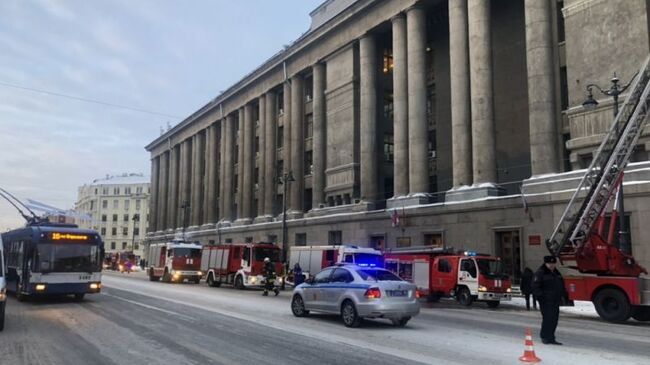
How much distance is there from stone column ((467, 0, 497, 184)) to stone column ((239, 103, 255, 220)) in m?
31.3

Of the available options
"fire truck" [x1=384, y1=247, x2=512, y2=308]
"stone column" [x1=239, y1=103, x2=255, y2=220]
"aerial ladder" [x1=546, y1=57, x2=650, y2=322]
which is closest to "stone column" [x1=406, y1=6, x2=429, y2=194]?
"fire truck" [x1=384, y1=247, x2=512, y2=308]

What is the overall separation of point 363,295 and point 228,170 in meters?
52.7

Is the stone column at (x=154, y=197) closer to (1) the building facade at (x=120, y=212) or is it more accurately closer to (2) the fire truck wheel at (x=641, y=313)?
(1) the building facade at (x=120, y=212)

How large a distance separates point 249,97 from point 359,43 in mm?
19708

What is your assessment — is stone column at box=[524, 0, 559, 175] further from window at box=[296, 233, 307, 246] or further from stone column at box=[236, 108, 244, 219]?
stone column at box=[236, 108, 244, 219]

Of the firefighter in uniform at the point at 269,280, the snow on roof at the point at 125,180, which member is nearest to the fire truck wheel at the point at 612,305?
the firefighter in uniform at the point at 269,280

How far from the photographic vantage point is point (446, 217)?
33281 millimetres

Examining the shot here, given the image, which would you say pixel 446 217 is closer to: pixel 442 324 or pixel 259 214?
pixel 442 324

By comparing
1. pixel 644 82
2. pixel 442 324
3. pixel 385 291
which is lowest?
pixel 442 324

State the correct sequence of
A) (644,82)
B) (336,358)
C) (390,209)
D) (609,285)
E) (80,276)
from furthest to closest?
(390,209), (644,82), (80,276), (609,285), (336,358)

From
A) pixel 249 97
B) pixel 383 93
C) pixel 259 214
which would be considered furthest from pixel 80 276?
pixel 249 97

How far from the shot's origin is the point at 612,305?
1734 cm

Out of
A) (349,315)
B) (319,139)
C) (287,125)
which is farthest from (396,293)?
(287,125)

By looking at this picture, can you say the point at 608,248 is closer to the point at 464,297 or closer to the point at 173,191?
the point at 464,297
